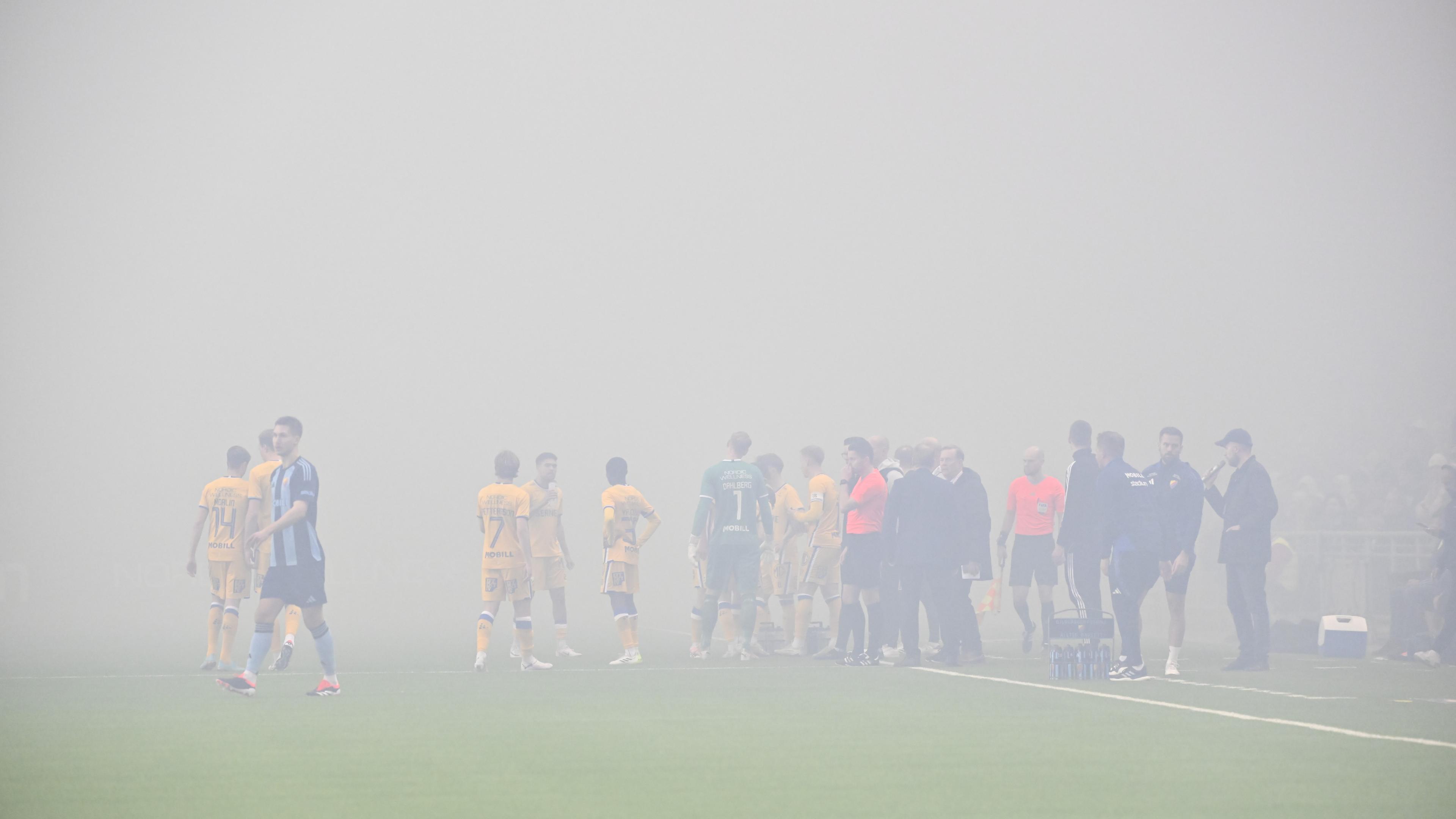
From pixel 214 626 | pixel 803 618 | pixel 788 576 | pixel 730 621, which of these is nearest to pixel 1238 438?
pixel 803 618

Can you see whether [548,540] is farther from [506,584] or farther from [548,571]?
[506,584]

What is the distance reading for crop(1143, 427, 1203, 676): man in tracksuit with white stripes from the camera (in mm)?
13516

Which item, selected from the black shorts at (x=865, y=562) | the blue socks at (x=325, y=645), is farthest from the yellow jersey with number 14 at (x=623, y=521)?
the blue socks at (x=325, y=645)

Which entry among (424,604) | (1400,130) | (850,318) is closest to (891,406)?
(850,318)

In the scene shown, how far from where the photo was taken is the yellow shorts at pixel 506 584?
14773 mm

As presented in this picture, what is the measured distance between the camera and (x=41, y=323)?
57.2 metres

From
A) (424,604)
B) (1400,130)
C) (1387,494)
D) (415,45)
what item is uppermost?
(415,45)

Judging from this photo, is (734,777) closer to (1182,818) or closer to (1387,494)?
(1182,818)

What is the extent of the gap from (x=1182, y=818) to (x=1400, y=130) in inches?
1634

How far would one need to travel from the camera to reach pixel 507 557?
14.8 meters

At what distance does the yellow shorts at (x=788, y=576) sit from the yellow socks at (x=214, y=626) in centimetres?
621

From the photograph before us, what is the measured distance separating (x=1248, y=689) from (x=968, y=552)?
168 inches

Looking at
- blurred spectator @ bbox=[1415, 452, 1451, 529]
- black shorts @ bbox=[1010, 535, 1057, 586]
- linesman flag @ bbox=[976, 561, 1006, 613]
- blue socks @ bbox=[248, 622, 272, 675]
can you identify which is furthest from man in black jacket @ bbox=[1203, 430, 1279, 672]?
blue socks @ bbox=[248, 622, 272, 675]

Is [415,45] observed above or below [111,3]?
below
